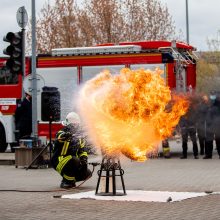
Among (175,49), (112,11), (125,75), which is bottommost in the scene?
(125,75)

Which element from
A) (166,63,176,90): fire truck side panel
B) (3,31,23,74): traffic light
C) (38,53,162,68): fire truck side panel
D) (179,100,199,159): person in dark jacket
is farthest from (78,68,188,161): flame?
(38,53,162,68): fire truck side panel

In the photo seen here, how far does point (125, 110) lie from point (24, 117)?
1176 cm

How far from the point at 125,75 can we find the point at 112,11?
36748 mm

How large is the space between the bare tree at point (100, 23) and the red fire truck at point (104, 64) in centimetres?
2355

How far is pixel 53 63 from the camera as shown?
2667 centimetres

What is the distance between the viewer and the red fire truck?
24750 millimetres

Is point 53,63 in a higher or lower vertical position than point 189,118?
higher

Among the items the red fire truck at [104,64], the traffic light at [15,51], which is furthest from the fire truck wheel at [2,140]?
the traffic light at [15,51]

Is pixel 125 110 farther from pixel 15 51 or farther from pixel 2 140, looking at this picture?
pixel 2 140

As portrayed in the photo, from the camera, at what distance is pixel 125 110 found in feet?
47.3

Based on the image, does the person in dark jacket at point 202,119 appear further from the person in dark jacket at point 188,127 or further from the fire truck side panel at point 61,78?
the fire truck side panel at point 61,78

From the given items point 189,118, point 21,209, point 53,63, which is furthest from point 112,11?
point 21,209

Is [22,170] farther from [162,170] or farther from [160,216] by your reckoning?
[160,216]

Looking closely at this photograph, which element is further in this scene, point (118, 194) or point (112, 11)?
point (112, 11)
